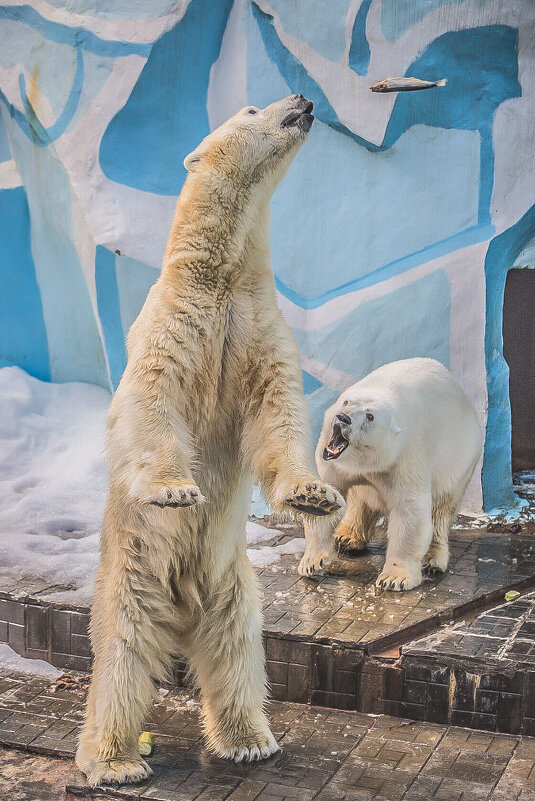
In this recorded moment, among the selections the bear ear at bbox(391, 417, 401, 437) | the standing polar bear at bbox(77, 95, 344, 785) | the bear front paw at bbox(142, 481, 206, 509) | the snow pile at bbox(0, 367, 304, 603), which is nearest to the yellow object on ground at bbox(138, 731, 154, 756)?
the standing polar bear at bbox(77, 95, 344, 785)

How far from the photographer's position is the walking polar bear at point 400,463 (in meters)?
4.78

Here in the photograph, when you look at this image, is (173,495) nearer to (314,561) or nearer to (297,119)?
→ (297,119)

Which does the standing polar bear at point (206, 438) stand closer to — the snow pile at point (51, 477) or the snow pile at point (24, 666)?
the snow pile at point (24, 666)

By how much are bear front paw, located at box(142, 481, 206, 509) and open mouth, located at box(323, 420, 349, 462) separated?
1.74 metres

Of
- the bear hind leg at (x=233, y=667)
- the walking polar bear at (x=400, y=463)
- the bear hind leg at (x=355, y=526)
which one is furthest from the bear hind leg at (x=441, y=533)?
the bear hind leg at (x=233, y=667)

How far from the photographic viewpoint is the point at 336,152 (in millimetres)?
6398

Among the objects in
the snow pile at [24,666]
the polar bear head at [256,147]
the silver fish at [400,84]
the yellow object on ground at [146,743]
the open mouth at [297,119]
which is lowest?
the yellow object on ground at [146,743]

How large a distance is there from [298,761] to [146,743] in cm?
55

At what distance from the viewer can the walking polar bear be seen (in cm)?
478

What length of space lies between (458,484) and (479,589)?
2.33 feet

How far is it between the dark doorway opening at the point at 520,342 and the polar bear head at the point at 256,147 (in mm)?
3321

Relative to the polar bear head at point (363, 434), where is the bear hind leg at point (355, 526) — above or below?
below

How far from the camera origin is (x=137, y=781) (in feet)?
11.2

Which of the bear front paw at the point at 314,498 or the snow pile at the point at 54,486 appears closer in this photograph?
the bear front paw at the point at 314,498
